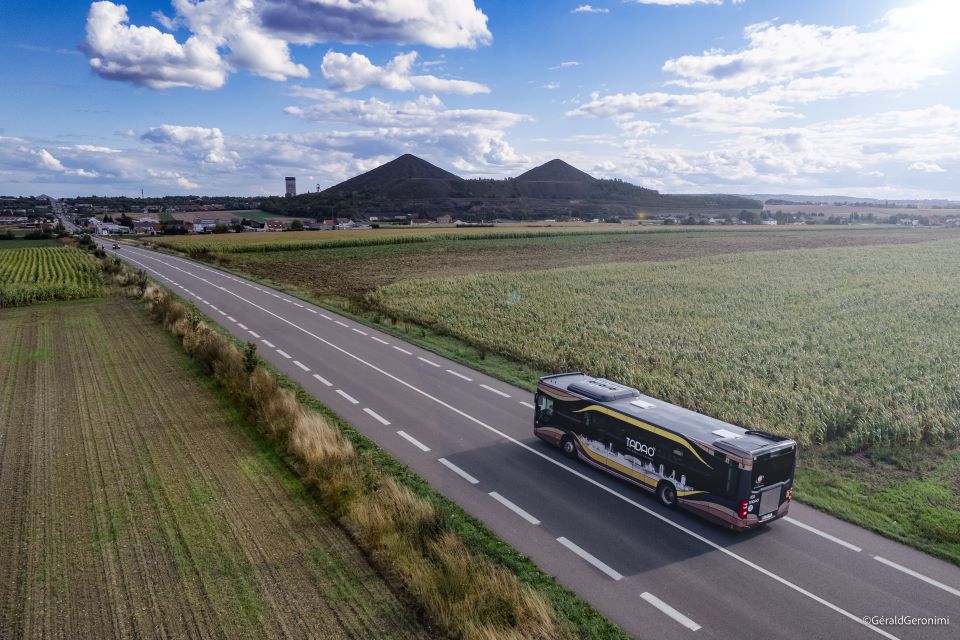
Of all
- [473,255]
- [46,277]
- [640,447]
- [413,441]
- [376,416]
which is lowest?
[413,441]

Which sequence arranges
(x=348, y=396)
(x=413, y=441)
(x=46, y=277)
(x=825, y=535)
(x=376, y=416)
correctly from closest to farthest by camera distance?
(x=825, y=535), (x=413, y=441), (x=376, y=416), (x=348, y=396), (x=46, y=277)

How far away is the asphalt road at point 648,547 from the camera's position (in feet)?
36.2

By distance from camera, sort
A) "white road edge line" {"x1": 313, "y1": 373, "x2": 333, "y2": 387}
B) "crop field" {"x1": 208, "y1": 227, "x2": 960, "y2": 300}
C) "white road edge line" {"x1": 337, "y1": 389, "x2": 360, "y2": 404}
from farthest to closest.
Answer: "crop field" {"x1": 208, "y1": 227, "x2": 960, "y2": 300}
"white road edge line" {"x1": 313, "y1": 373, "x2": 333, "y2": 387}
"white road edge line" {"x1": 337, "y1": 389, "x2": 360, "y2": 404}

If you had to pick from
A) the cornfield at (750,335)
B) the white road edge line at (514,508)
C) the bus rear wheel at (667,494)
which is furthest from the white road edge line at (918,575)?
the white road edge line at (514,508)

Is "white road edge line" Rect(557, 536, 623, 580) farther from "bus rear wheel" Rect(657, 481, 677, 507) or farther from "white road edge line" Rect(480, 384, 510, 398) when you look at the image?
"white road edge line" Rect(480, 384, 510, 398)

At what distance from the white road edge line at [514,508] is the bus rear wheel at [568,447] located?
3018 millimetres

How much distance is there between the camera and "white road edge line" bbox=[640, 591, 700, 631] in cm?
1073

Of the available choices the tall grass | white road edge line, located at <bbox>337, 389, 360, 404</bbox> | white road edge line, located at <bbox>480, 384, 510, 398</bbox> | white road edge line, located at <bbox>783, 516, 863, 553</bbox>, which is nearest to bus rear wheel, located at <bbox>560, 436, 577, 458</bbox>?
the tall grass

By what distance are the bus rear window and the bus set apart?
23mm

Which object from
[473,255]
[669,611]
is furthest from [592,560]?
[473,255]

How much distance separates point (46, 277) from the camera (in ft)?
185

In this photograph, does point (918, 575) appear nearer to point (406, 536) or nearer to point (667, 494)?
point (667, 494)

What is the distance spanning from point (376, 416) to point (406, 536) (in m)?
8.86

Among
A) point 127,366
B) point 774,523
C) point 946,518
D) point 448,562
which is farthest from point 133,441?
point 946,518
